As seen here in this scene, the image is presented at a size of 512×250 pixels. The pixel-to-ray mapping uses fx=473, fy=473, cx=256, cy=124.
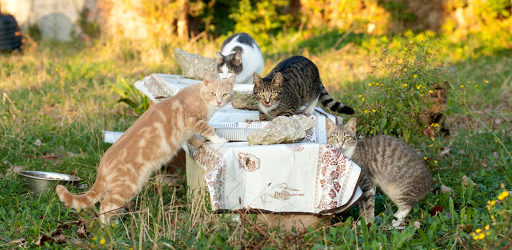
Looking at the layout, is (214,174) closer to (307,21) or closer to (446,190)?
(446,190)

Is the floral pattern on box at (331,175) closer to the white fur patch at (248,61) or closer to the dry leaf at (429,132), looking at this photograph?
the dry leaf at (429,132)

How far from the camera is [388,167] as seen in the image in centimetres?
388

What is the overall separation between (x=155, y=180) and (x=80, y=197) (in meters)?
0.74

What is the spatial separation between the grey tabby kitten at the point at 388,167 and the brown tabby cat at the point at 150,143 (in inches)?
39.7

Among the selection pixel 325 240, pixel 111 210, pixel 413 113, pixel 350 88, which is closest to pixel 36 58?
pixel 350 88

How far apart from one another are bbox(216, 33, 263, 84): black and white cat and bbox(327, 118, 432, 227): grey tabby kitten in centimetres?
207

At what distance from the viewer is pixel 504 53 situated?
10289 mm

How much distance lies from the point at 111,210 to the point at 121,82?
3.60 m

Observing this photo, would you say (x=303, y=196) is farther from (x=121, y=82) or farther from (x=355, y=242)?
(x=121, y=82)

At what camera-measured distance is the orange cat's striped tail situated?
3.48 metres

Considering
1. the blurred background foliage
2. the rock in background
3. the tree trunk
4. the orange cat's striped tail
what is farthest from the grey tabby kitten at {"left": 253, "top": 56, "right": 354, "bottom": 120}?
the rock in background

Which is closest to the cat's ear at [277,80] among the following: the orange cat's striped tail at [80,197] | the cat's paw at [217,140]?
the cat's paw at [217,140]

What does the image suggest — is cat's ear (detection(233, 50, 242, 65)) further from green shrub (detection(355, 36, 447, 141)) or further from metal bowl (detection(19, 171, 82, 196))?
metal bowl (detection(19, 171, 82, 196))

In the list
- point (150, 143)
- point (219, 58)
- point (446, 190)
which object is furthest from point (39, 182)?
point (446, 190)
